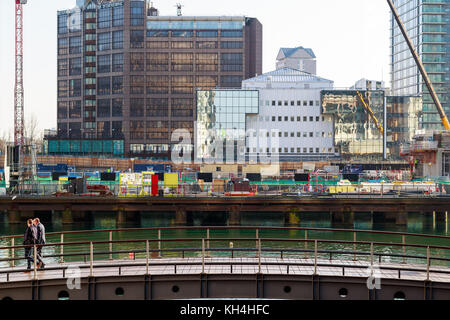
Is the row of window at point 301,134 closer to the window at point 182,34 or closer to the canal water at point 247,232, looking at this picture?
the window at point 182,34

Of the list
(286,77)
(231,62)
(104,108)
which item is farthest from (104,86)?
(286,77)

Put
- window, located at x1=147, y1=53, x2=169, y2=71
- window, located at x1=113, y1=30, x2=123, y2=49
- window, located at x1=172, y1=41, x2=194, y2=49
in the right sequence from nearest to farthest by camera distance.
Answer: window, located at x1=147, y1=53, x2=169, y2=71
window, located at x1=172, y1=41, x2=194, y2=49
window, located at x1=113, y1=30, x2=123, y2=49

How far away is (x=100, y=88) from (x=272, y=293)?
174045 millimetres

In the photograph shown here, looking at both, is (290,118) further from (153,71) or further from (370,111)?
(153,71)

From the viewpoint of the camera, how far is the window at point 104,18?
185375 mm

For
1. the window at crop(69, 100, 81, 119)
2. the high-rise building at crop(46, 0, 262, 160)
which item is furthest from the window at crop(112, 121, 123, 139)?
the window at crop(69, 100, 81, 119)

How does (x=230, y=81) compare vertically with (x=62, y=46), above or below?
below

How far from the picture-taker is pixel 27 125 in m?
174

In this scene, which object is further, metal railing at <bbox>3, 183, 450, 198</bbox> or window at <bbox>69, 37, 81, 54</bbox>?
window at <bbox>69, 37, 81, 54</bbox>

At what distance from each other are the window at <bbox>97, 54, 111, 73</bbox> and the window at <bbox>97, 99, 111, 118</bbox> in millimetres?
9625

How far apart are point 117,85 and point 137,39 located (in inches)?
612

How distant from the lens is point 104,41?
186m

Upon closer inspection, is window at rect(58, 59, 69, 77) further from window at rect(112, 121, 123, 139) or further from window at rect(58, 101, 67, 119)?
window at rect(112, 121, 123, 139)

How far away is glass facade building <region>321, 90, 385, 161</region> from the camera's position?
14288 cm
